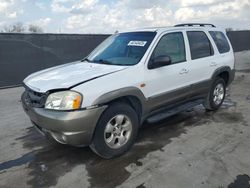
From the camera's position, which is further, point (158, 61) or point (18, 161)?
point (158, 61)

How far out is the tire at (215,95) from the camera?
20.3ft

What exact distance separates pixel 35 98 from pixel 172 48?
2452 mm

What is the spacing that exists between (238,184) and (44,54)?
32.9ft

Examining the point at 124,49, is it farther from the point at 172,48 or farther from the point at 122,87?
the point at 122,87

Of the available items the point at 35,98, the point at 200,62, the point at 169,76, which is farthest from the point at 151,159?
the point at 200,62

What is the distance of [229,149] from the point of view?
4.37 metres

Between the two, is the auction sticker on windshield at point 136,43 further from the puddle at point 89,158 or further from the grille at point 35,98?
the grille at point 35,98

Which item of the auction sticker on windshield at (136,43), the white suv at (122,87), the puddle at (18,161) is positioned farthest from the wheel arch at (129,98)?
the puddle at (18,161)

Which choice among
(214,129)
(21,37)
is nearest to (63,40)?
(21,37)

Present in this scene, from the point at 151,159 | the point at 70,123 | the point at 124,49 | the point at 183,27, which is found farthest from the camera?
the point at 183,27

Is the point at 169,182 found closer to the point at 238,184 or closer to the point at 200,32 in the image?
the point at 238,184

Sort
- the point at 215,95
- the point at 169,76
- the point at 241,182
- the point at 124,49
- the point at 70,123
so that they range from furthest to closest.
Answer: the point at 215,95
the point at 124,49
the point at 169,76
the point at 70,123
the point at 241,182

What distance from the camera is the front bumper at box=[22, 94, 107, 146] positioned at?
3.59m

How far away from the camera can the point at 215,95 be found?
20.9 feet
